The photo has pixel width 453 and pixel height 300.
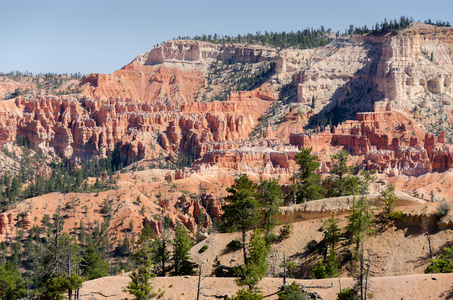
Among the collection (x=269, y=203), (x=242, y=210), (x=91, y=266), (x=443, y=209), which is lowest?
(x=91, y=266)

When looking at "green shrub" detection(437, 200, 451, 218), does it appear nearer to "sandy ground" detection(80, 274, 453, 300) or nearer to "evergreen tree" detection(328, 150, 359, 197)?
"sandy ground" detection(80, 274, 453, 300)

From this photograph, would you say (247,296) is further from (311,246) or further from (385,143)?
(385,143)

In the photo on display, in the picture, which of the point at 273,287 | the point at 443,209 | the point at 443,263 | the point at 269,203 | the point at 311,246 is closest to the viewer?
the point at 443,263

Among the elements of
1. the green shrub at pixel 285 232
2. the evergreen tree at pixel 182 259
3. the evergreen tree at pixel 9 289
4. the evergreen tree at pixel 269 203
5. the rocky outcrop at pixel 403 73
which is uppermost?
the rocky outcrop at pixel 403 73

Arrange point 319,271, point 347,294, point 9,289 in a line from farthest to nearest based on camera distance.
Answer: point 9,289 < point 319,271 < point 347,294

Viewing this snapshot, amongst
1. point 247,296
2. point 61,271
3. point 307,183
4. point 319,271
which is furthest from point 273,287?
point 307,183

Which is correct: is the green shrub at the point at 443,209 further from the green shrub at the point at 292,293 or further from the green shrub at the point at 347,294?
the green shrub at the point at 292,293

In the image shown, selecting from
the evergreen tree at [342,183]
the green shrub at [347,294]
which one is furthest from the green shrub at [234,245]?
the green shrub at [347,294]

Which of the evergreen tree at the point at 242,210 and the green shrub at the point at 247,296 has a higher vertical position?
the evergreen tree at the point at 242,210

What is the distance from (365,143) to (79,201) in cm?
8241

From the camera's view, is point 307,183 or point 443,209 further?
point 307,183

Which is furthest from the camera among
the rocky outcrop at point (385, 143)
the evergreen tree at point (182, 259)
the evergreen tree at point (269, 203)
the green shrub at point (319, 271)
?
the rocky outcrop at point (385, 143)

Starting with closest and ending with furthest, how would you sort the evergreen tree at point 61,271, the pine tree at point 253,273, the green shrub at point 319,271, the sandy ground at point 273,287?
the sandy ground at point 273,287, the pine tree at point 253,273, the evergreen tree at point 61,271, the green shrub at point 319,271

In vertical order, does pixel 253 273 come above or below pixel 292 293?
above
